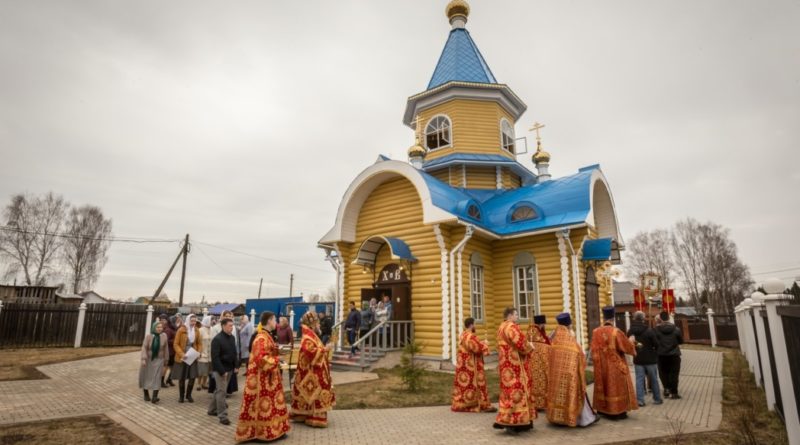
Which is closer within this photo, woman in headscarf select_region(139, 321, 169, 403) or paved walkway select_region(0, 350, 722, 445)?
paved walkway select_region(0, 350, 722, 445)

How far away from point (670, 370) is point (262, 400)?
24.0 ft

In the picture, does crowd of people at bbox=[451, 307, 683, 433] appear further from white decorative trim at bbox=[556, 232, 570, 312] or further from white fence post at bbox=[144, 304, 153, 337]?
white fence post at bbox=[144, 304, 153, 337]

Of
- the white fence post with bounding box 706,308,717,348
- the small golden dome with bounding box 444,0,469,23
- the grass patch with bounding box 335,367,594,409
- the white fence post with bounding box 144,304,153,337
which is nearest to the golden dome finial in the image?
the small golden dome with bounding box 444,0,469,23

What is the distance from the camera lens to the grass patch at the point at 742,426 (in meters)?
4.77

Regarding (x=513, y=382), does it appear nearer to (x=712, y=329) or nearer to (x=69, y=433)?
(x=69, y=433)

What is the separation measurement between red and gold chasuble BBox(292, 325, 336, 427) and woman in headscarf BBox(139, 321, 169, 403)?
3.16 meters

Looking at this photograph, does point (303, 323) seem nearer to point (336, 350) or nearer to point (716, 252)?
point (336, 350)

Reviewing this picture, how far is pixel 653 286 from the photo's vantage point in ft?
46.3

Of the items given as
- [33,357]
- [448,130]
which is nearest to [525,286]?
[448,130]

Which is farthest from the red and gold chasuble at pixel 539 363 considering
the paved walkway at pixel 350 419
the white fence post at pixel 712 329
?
the white fence post at pixel 712 329

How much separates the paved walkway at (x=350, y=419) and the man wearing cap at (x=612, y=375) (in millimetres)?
221

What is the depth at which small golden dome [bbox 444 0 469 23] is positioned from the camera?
18.0 m

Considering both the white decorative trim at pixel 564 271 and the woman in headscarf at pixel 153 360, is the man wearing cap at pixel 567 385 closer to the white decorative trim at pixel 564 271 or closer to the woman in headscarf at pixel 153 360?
the white decorative trim at pixel 564 271

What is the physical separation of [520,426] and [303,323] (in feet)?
10.7
